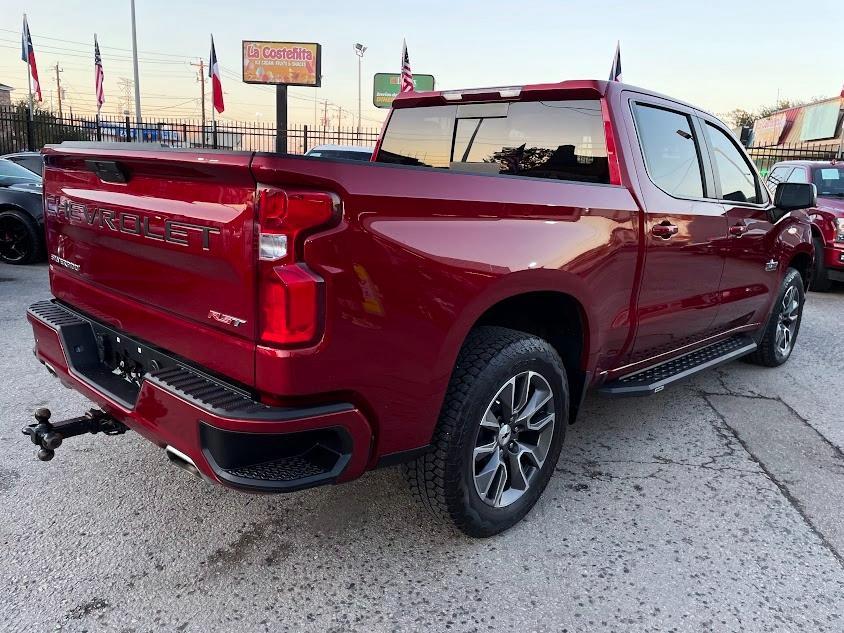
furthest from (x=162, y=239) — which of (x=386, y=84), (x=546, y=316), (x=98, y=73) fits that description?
(x=386, y=84)

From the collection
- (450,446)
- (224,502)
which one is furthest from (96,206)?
(450,446)

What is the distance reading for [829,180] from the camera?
9.28m

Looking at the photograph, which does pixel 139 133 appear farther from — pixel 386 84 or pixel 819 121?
pixel 819 121

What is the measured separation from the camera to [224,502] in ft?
9.59

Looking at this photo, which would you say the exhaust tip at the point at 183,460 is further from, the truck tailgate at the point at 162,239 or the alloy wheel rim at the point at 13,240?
the alloy wheel rim at the point at 13,240

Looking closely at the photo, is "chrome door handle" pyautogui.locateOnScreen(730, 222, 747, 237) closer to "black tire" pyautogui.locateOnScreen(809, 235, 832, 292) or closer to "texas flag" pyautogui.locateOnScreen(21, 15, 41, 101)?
"black tire" pyautogui.locateOnScreen(809, 235, 832, 292)

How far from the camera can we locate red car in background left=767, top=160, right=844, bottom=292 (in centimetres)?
836

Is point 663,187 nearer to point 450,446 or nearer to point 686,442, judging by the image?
point 686,442

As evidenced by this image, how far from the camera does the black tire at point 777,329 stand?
499 centimetres

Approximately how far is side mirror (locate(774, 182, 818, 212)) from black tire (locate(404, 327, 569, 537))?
258 centimetres

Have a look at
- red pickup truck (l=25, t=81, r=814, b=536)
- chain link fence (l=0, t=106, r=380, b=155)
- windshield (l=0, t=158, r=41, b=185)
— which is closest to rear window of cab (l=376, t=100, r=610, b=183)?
red pickup truck (l=25, t=81, r=814, b=536)

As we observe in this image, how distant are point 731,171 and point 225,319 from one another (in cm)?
340

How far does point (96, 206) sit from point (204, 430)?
3.67ft

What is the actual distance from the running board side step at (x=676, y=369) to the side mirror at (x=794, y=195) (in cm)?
94
